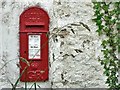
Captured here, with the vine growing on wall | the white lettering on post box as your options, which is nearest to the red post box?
the white lettering on post box

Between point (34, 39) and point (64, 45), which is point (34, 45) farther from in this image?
point (64, 45)

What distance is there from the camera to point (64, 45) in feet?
12.1

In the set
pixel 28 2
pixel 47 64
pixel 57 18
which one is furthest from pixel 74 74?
pixel 28 2

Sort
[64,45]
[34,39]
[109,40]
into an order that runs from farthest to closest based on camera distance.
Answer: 1. [64,45]
2. [34,39]
3. [109,40]

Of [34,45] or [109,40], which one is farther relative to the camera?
[34,45]

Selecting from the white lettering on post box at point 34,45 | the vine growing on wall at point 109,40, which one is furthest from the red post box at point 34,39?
the vine growing on wall at point 109,40

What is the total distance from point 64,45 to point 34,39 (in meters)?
0.37

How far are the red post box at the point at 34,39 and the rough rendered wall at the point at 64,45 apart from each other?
98mm

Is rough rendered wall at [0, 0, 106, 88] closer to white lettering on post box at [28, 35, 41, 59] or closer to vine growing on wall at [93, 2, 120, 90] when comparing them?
white lettering on post box at [28, 35, 41, 59]

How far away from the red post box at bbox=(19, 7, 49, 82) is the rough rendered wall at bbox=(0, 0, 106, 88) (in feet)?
0.32

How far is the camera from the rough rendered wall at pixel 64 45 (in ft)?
12.0

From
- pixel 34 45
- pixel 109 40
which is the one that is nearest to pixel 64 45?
pixel 34 45

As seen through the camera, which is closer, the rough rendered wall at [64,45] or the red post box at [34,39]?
the red post box at [34,39]

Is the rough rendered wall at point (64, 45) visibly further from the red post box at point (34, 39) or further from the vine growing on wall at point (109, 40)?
the vine growing on wall at point (109, 40)
